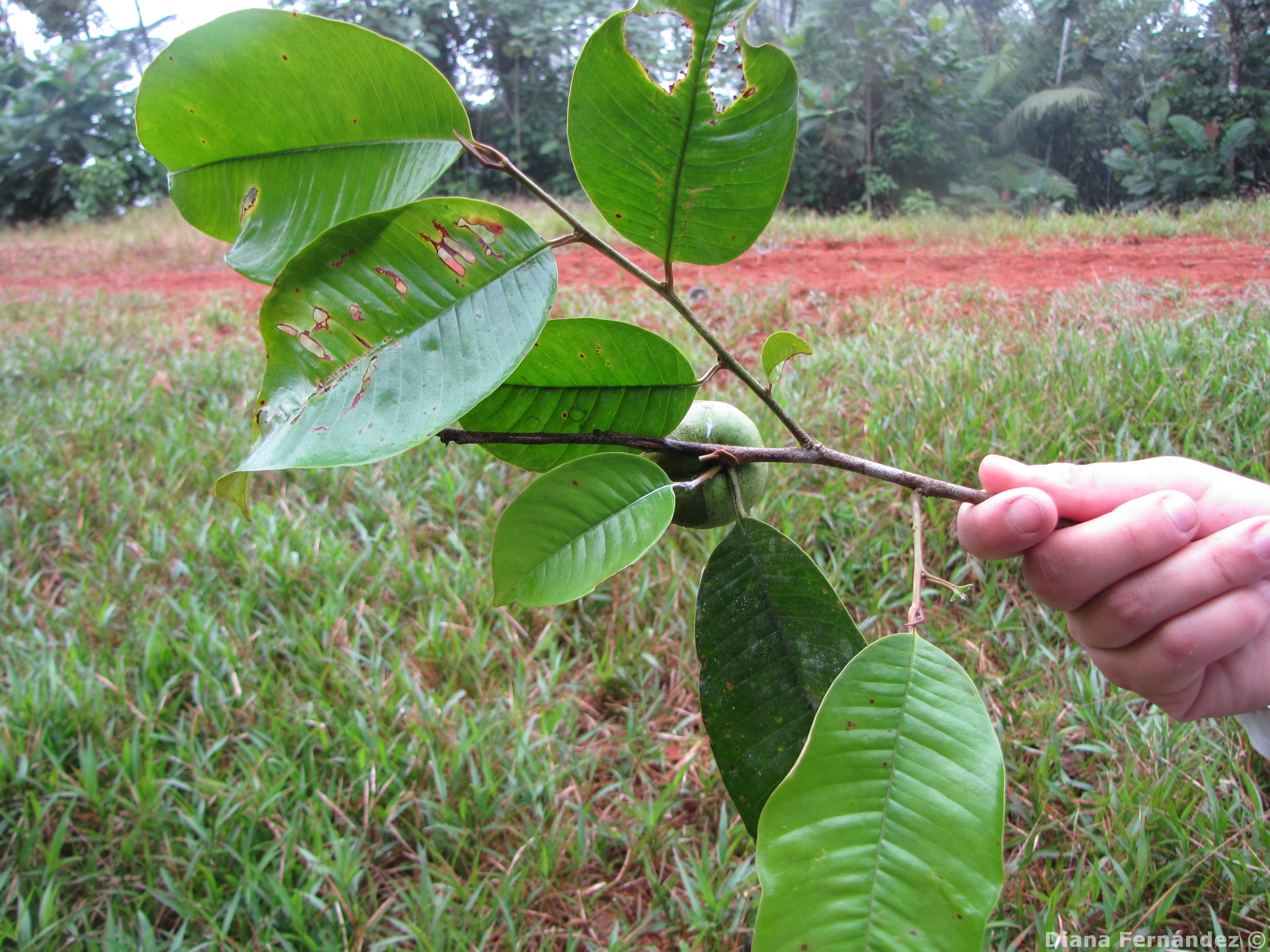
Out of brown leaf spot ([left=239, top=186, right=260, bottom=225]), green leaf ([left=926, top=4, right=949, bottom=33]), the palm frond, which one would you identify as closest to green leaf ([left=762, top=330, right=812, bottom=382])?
brown leaf spot ([left=239, top=186, right=260, bottom=225])

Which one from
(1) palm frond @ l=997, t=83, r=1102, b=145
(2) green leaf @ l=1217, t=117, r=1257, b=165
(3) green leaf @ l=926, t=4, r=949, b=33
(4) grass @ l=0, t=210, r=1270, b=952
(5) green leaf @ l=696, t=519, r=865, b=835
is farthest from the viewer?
(1) palm frond @ l=997, t=83, r=1102, b=145

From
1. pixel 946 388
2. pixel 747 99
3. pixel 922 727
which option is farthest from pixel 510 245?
pixel 946 388

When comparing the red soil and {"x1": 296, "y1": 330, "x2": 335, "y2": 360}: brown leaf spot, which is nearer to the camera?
{"x1": 296, "y1": 330, "x2": 335, "y2": 360}: brown leaf spot

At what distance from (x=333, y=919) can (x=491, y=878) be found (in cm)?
24

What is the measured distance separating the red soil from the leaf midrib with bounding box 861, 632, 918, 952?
3.23 m

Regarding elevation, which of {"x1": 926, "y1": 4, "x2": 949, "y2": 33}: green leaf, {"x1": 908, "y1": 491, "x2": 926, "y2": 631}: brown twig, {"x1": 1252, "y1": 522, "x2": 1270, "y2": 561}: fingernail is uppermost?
{"x1": 926, "y1": 4, "x2": 949, "y2": 33}: green leaf

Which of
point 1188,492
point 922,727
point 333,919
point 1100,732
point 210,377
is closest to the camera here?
point 922,727

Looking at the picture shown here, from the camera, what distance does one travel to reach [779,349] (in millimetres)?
542

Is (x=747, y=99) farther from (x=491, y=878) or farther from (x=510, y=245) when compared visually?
(x=491, y=878)

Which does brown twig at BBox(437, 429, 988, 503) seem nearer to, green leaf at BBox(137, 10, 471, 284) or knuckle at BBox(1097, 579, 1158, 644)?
green leaf at BBox(137, 10, 471, 284)

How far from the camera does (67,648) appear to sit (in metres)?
1.67

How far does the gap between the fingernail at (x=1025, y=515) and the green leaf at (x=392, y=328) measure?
435 millimetres

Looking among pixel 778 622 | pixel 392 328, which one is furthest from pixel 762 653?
pixel 392 328

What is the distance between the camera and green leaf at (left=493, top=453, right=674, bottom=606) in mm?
435
